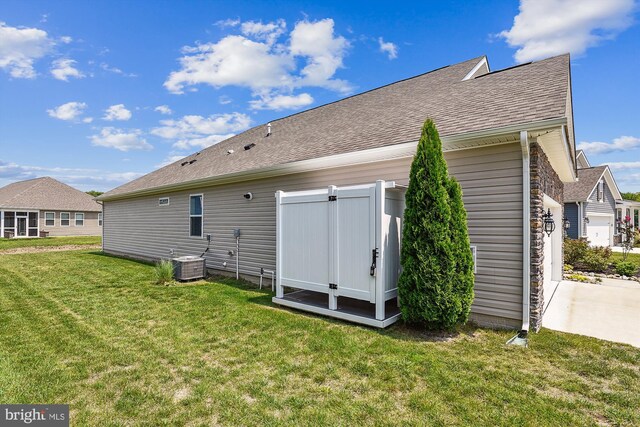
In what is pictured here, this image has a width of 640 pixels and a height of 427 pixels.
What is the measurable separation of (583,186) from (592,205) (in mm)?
1157

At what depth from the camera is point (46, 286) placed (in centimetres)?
760

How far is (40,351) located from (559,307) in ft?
26.5

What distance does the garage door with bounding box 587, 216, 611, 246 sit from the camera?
16.2 metres

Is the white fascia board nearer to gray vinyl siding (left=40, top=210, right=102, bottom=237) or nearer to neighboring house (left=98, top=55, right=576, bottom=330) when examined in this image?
neighboring house (left=98, top=55, right=576, bottom=330)

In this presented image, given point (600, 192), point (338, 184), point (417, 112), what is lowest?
point (338, 184)

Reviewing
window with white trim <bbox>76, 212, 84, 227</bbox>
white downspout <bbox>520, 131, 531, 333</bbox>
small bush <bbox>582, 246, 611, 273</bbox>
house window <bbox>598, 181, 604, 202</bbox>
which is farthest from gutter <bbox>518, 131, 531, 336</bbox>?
window with white trim <bbox>76, 212, 84, 227</bbox>

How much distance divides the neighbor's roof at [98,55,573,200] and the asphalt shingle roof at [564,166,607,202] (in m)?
10.6

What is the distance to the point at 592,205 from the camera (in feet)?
53.2

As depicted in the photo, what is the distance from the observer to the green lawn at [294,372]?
8.48ft

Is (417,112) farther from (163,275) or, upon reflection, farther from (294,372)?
(163,275)

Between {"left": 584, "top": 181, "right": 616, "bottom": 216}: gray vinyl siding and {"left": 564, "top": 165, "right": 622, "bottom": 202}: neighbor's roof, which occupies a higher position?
{"left": 564, "top": 165, "right": 622, "bottom": 202}: neighbor's roof

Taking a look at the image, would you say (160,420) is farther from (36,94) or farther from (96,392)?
(36,94)

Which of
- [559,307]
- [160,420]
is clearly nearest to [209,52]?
[160,420]

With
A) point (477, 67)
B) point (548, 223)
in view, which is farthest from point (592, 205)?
point (548, 223)
